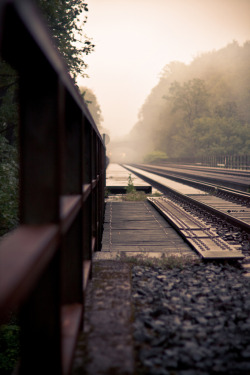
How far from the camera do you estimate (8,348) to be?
448cm

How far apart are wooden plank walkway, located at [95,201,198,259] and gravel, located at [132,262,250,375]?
59 cm

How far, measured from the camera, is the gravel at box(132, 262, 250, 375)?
200 cm

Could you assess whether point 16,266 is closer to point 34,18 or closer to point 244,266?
point 34,18

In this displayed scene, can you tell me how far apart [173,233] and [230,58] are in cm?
7584

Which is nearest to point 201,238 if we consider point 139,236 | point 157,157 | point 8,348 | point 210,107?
point 139,236

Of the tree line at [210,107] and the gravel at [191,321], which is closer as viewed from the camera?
the gravel at [191,321]

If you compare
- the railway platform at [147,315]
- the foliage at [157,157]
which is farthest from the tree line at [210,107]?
the railway platform at [147,315]

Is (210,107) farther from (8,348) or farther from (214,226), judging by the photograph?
(8,348)

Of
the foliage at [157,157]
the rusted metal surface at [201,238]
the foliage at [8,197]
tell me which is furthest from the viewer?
the foliage at [157,157]

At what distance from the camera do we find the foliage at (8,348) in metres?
4.17

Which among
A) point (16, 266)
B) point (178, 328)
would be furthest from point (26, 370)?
point (178, 328)

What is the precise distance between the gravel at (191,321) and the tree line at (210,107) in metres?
45.5

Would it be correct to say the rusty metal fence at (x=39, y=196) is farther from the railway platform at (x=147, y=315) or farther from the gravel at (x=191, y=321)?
the gravel at (x=191, y=321)

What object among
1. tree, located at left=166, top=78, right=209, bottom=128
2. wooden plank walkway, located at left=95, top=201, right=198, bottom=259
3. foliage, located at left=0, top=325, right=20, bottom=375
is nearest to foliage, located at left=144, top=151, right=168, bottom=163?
tree, located at left=166, top=78, right=209, bottom=128
